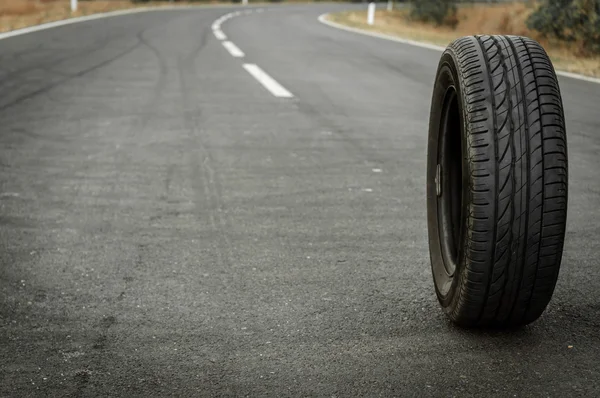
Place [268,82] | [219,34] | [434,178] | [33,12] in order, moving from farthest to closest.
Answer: [33,12], [219,34], [268,82], [434,178]

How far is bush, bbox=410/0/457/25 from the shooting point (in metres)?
30.2

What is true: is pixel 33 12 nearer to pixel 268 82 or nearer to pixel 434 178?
pixel 268 82

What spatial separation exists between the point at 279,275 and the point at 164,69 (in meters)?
8.19

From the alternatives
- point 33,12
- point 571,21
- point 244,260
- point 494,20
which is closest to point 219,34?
point 571,21

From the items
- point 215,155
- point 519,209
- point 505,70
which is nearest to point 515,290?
point 519,209

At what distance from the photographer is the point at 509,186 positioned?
101 inches

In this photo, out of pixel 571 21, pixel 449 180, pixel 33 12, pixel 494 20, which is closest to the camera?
pixel 449 180

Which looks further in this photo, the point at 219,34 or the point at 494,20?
the point at 494,20

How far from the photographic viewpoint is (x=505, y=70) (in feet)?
8.95

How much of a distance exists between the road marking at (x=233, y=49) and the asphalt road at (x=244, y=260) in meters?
5.33

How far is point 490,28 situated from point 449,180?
21.9m

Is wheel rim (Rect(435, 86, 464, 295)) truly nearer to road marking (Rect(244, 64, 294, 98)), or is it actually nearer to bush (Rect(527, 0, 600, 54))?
road marking (Rect(244, 64, 294, 98))

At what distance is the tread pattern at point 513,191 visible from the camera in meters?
2.57

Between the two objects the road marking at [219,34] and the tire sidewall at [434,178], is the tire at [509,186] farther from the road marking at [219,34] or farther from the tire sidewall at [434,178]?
the road marking at [219,34]
